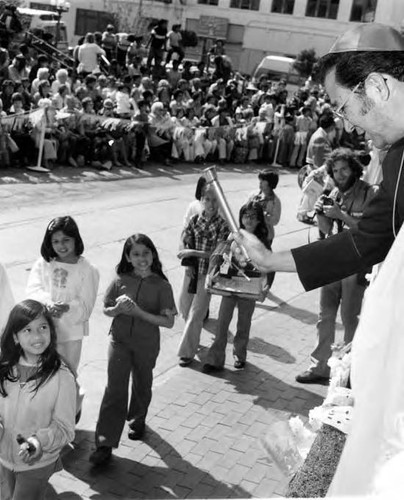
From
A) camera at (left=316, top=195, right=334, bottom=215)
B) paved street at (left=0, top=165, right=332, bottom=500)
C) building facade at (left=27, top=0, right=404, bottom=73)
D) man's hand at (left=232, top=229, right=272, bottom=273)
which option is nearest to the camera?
man's hand at (left=232, top=229, right=272, bottom=273)

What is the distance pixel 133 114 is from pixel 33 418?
47.3 feet

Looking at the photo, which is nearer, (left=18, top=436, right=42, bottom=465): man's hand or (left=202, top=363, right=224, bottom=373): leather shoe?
(left=18, top=436, right=42, bottom=465): man's hand

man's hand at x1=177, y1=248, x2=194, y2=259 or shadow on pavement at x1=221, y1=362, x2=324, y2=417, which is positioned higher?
man's hand at x1=177, y1=248, x2=194, y2=259

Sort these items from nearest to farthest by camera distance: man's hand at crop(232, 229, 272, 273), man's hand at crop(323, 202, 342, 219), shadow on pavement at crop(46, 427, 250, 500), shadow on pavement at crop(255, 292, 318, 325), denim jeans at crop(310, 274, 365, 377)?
man's hand at crop(232, 229, 272, 273)
shadow on pavement at crop(46, 427, 250, 500)
man's hand at crop(323, 202, 342, 219)
denim jeans at crop(310, 274, 365, 377)
shadow on pavement at crop(255, 292, 318, 325)

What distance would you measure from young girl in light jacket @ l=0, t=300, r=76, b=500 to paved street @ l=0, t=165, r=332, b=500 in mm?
749

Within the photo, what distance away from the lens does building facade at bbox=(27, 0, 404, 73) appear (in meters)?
49.8

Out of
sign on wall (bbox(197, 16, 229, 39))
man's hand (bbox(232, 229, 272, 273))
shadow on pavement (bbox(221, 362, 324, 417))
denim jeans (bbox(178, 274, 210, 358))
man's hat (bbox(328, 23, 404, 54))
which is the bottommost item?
shadow on pavement (bbox(221, 362, 324, 417))

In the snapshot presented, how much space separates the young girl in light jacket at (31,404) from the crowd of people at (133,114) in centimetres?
1074

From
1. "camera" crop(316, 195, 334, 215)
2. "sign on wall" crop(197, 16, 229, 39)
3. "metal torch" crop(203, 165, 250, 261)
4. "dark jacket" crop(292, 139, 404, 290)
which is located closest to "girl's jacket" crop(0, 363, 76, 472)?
"metal torch" crop(203, 165, 250, 261)

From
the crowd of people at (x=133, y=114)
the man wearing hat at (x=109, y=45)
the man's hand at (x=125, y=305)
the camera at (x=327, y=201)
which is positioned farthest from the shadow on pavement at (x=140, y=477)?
the man wearing hat at (x=109, y=45)

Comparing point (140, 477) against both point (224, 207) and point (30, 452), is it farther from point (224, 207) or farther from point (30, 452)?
point (224, 207)

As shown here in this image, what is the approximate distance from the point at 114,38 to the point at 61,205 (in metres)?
14.8

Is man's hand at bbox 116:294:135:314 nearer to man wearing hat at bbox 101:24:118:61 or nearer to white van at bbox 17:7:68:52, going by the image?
man wearing hat at bbox 101:24:118:61

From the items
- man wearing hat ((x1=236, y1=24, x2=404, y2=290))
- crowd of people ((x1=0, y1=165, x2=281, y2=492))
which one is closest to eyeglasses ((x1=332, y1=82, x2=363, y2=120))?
man wearing hat ((x1=236, y1=24, x2=404, y2=290))
